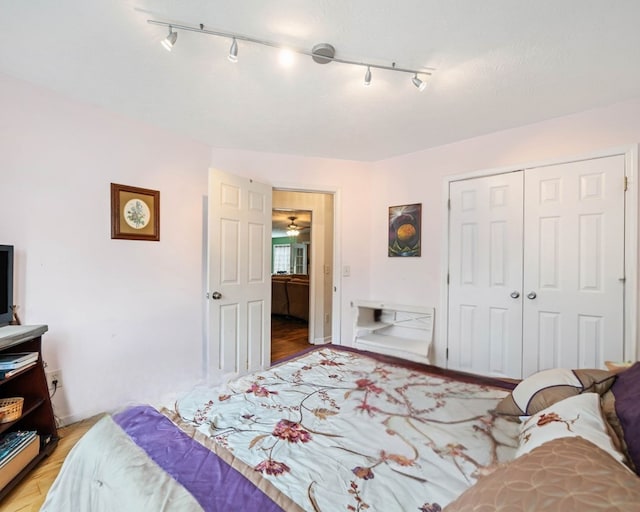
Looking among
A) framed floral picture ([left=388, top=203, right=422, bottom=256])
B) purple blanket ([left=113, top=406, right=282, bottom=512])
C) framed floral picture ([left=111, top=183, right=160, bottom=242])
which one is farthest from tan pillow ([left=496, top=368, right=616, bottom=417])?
framed floral picture ([left=111, top=183, right=160, bottom=242])

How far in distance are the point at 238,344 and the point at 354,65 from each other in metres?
2.42

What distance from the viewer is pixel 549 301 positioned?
2420 mm

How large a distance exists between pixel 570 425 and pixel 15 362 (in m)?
2.39

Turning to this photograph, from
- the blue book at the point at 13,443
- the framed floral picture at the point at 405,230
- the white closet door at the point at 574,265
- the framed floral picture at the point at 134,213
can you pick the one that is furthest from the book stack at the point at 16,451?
the white closet door at the point at 574,265

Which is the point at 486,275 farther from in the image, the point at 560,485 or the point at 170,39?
the point at 170,39

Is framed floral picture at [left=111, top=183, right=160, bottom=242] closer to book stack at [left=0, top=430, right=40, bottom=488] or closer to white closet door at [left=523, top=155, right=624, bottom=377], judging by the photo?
book stack at [left=0, top=430, right=40, bottom=488]

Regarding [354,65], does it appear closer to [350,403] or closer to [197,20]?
[197,20]

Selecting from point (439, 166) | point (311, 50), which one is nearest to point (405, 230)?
point (439, 166)

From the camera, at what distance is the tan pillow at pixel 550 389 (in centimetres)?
103

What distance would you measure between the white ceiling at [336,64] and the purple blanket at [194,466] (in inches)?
67.4

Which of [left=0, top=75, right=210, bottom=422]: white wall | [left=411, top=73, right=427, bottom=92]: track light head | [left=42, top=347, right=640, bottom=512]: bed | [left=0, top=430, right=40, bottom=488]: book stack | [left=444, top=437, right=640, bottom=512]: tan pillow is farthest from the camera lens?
[left=0, top=75, right=210, bottom=422]: white wall

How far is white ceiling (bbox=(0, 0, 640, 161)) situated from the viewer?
1.34m

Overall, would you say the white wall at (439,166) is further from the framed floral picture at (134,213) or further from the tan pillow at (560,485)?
the tan pillow at (560,485)

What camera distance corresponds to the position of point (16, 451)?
60.2 inches
